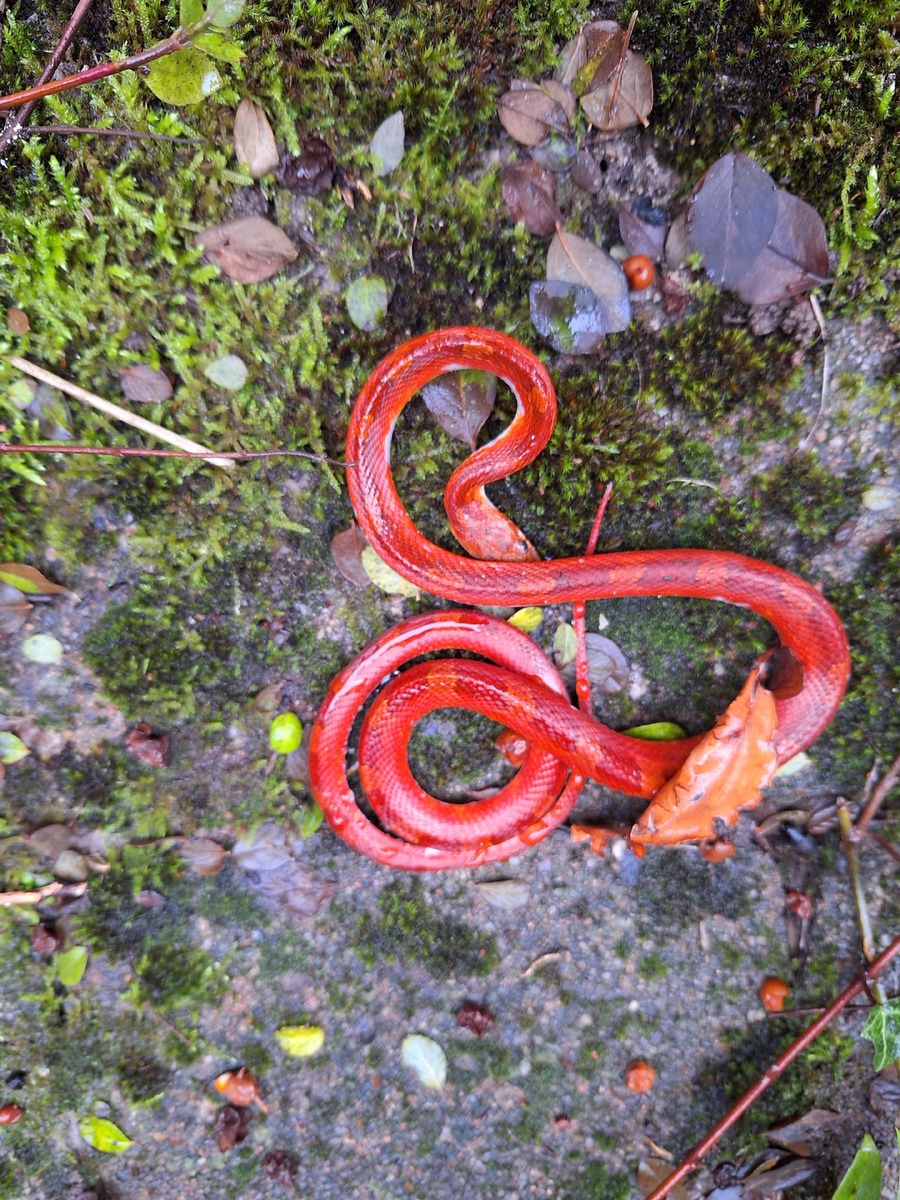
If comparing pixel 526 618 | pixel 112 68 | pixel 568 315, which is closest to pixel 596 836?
pixel 526 618

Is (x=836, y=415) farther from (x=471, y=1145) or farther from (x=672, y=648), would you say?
(x=471, y=1145)

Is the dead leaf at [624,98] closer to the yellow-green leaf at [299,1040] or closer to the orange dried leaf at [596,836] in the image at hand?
the orange dried leaf at [596,836]

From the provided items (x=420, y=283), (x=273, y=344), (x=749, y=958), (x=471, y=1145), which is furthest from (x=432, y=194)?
(x=471, y=1145)

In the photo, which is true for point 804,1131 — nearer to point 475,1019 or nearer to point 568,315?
point 475,1019

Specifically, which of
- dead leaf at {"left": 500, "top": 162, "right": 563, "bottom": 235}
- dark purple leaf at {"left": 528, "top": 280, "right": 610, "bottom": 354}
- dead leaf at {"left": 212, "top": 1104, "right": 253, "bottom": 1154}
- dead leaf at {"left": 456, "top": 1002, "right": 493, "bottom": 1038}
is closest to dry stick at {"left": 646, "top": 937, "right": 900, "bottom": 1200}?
dead leaf at {"left": 456, "top": 1002, "right": 493, "bottom": 1038}

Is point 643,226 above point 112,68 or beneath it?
above

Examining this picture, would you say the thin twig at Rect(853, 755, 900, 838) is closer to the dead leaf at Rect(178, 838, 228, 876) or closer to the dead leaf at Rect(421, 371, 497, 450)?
the dead leaf at Rect(421, 371, 497, 450)

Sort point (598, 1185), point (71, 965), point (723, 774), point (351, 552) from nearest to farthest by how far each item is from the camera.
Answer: point (723, 774)
point (351, 552)
point (71, 965)
point (598, 1185)

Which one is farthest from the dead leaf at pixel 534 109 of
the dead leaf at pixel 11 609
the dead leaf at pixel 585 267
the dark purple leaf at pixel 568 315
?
the dead leaf at pixel 11 609

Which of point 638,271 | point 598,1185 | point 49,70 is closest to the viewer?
point 49,70
